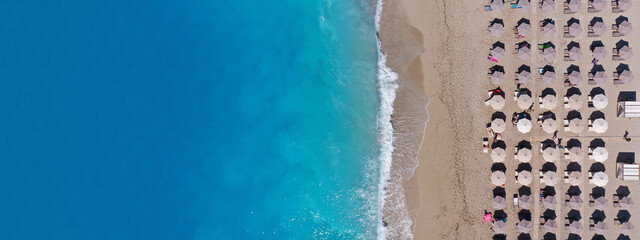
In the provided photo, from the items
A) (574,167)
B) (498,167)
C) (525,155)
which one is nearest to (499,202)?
Result: (498,167)

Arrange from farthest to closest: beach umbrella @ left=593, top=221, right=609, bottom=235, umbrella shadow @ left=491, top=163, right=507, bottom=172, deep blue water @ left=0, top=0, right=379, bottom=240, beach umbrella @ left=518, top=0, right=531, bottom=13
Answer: deep blue water @ left=0, top=0, right=379, bottom=240, umbrella shadow @ left=491, top=163, right=507, bottom=172, beach umbrella @ left=518, top=0, right=531, bottom=13, beach umbrella @ left=593, top=221, right=609, bottom=235

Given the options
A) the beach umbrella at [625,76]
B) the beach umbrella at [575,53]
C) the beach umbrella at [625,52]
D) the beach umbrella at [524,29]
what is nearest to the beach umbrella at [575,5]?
the beach umbrella at [575,53]

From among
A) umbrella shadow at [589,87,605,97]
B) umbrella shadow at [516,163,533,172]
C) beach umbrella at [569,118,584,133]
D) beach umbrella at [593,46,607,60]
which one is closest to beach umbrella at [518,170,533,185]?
umbrella shadow at [516,163,533,172]

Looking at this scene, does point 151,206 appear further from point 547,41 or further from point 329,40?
point 547,41

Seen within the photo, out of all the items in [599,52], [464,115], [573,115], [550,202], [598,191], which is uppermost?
[464,115]

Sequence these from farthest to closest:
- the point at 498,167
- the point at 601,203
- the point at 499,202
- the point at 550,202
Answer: the point at 498,167
the point at 499,202
the point at 550,202
the point at 601,203

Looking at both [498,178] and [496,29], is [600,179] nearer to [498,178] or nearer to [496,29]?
[498,178]

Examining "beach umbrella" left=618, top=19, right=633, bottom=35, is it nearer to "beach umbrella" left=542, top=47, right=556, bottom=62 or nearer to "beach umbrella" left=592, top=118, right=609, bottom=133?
"beach umbrella" left=542, top=47, right=556, bottom=62

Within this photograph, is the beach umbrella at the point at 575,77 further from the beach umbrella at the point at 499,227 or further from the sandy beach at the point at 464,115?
the beach umbrella at the point at 499,227
